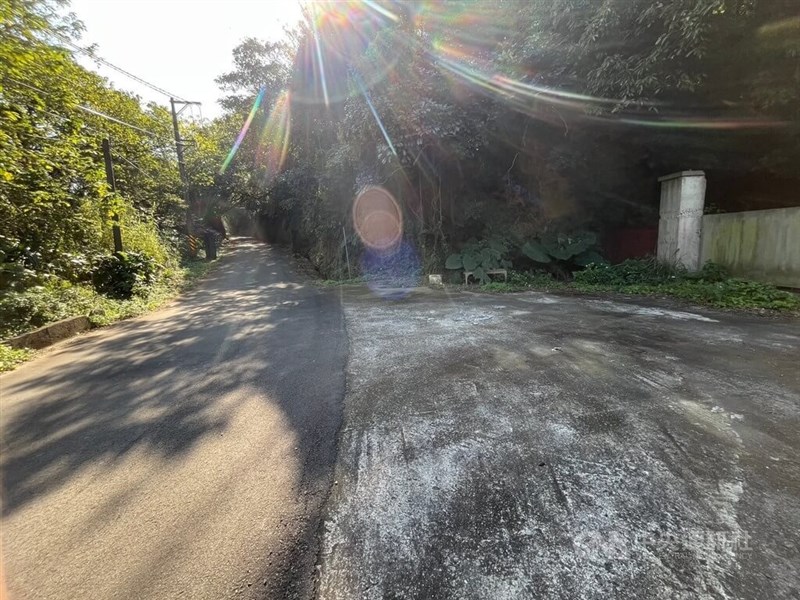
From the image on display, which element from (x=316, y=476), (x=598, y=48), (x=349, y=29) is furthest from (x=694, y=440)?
(x=349, y=29)

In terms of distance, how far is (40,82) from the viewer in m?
6.83

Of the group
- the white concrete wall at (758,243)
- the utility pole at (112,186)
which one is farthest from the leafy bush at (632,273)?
the utility pole at (112,186)

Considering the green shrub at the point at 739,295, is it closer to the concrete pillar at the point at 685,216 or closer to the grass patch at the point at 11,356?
the concrete pillar at the point at 685,216

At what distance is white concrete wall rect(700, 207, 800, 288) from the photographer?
588 cm

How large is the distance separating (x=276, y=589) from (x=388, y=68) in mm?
10083

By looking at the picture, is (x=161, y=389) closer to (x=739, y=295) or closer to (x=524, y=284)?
(x=524, y=284)

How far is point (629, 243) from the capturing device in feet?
31.0

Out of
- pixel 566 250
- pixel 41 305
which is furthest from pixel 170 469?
pixel 566 250

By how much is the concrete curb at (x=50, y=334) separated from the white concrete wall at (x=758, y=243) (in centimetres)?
1098

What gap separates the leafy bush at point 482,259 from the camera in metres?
9.07

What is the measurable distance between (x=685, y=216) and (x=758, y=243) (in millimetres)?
1242

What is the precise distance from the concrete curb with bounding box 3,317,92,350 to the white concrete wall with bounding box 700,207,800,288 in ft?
36.0

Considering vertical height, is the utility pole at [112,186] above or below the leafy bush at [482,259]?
above

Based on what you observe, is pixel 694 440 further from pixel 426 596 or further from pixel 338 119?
pixel 338 119
